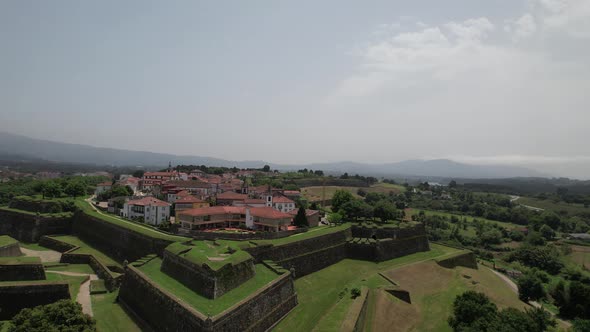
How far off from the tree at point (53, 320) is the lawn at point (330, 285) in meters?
12.5

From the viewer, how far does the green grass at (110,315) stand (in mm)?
22766

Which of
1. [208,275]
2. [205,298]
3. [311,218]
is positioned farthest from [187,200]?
[205,298]

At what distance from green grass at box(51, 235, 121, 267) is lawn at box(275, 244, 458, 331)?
20.9 m

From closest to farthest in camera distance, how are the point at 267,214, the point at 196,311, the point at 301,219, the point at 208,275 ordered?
the point at 196,311 < the point at 208,275 < the point at 267,214 < the point at 301,219

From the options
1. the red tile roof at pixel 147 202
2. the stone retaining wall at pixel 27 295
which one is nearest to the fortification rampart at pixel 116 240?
the red tile roof at pixel 147 202

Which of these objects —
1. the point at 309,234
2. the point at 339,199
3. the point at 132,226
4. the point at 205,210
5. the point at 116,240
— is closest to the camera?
the point at 116,240

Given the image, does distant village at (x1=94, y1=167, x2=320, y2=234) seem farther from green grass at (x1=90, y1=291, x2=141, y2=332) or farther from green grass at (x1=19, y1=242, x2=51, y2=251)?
green grass at (x1=90, y1=291, x2=141, y2=332)

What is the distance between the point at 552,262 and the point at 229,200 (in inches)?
2145

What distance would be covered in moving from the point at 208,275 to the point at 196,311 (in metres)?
2.95

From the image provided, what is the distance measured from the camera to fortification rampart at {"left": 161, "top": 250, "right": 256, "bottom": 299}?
2153cm

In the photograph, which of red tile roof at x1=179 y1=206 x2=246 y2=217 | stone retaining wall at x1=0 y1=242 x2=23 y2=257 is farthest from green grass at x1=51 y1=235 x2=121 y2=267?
red tile roof at x1=179 y1=206 x2=246 y2=217

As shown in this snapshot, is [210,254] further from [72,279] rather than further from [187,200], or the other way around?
[187,200]

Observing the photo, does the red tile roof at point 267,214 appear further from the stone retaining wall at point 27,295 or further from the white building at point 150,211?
the stone retaining wall at point 27,295

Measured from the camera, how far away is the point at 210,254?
25281mm
